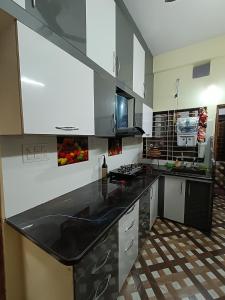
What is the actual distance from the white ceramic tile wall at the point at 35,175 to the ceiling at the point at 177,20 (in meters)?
1.57

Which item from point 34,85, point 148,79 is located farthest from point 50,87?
point 148,79

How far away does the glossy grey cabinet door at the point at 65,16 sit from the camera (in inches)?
30.8

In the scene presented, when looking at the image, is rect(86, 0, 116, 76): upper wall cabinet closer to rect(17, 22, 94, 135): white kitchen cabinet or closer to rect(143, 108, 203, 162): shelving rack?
rect(17, 22, 94, 135): white kitchen cabinet

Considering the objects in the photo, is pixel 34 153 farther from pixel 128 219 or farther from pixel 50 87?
pixel 128 219

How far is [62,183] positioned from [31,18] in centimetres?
110

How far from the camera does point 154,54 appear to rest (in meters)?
2.70

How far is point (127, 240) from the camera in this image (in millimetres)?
1247

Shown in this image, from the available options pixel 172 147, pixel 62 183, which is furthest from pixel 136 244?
pixel 172 147

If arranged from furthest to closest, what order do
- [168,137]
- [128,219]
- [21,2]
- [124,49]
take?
[168,137] → [124,49] → [128,219] → [21,2]

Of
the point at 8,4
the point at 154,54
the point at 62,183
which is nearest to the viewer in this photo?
the point at 8,4

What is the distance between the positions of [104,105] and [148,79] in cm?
155

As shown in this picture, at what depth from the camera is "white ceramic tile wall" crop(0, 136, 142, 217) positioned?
3.12 ft

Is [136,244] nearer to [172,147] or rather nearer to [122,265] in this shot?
[122,265]

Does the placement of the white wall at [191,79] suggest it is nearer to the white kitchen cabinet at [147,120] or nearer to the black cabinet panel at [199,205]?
the white kitchen cabinet at [147,120]
